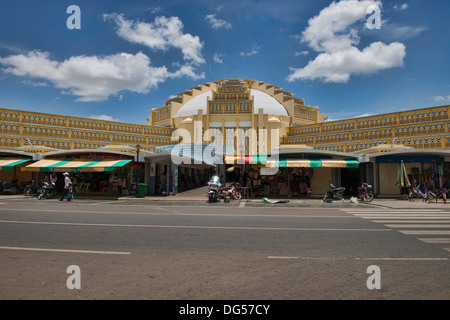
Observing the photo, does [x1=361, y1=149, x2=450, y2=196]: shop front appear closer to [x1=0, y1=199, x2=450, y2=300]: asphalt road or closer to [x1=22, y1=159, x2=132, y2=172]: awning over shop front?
[x1=0, y1=199, x2=450, y2=300]: asphalt road

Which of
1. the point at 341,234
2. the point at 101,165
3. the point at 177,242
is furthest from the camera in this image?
the point at 101,165

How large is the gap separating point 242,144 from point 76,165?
110 feet

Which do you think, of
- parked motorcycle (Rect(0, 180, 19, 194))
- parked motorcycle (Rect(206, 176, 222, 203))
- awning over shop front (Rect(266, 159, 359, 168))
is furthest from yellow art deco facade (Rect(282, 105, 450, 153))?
parked motorcycle (Rect(0, 180, 19, 194))

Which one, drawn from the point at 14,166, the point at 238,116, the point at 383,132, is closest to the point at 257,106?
the point at 238,116

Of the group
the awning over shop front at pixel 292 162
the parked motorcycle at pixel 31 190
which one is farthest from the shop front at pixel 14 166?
the awning over shop front at pixel 292 162

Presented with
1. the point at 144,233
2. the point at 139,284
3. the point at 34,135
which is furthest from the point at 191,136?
the point at 139,284

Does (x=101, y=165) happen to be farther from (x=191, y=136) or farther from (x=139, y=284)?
(x=191, y=136)

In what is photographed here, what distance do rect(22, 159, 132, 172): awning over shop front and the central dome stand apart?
116 ft

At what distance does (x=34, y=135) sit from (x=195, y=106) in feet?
97.0

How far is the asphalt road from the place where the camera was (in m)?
4.13

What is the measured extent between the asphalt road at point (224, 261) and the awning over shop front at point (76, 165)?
1379 centimetres

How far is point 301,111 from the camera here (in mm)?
65938

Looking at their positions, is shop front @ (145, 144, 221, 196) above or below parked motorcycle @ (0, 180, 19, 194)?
above
